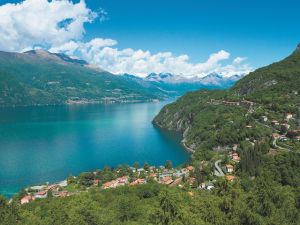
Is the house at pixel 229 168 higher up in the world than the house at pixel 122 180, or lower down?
higher up

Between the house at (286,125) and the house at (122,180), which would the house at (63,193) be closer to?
the house at (122,180)

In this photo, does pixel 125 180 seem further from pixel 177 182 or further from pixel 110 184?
pixel 177 182

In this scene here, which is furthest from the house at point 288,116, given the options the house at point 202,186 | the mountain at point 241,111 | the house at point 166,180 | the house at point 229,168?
the house at point 202,186

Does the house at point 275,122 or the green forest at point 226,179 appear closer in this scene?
the green forest at point 226,179

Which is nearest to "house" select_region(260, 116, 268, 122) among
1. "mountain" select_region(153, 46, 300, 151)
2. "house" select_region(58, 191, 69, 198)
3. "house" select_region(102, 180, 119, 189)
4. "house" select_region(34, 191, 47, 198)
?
"mountain" select_region(153, 46, 300, 151)

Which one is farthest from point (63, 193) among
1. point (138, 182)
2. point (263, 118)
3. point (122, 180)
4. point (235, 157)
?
point (263, 118)

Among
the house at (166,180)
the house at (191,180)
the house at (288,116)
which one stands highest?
the house at (288,116)
